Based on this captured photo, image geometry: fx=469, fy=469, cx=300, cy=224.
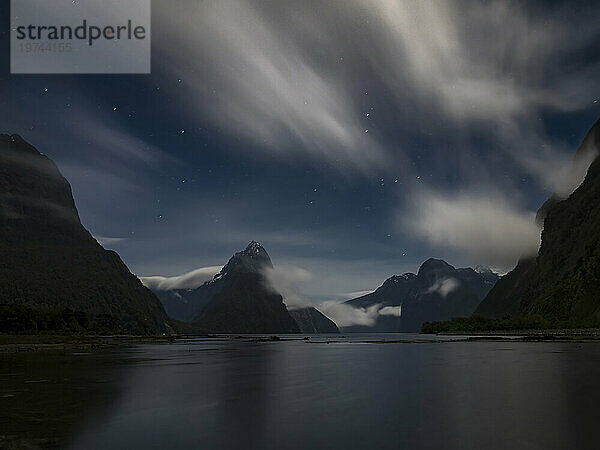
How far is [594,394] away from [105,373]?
51.7 meters

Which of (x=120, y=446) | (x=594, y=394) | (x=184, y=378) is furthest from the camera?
(x=184, y=378)

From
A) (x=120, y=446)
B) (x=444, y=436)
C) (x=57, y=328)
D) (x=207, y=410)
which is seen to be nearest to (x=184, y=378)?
(x=207, y=410)

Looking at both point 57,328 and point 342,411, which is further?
point 57,328

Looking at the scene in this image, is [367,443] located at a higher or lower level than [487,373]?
higher

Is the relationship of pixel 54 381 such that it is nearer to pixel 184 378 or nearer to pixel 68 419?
pixel 184 378

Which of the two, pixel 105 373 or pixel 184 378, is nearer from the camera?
pixel 184 378

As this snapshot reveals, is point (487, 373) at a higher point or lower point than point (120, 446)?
lower

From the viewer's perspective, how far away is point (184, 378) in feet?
175

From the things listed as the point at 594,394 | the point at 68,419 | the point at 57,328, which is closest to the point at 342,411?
the point at 68,419

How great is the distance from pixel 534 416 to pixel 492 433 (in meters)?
5.96

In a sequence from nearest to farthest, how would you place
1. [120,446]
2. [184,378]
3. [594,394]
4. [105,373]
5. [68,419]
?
[120,446] < [68,419] < [594,394] < [184,378] < [105,373]

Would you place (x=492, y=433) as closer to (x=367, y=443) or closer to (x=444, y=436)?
(x=444, y=436)

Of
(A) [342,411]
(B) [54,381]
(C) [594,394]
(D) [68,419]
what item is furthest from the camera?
(B) [54,381]

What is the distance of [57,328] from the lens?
18950cm
